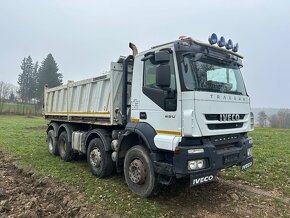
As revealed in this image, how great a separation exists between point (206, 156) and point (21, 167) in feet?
18.7

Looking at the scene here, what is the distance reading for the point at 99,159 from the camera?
21.4 feet

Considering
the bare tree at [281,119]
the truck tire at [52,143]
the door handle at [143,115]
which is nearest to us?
the door handle at [143,115]

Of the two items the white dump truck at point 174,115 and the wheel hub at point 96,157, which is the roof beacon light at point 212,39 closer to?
the white dump truck at point 174,115

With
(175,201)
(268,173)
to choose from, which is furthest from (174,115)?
(268,173)

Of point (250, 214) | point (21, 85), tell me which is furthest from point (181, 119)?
point (21, 85)

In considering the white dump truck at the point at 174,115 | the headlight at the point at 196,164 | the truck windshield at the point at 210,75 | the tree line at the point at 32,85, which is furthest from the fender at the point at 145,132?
the tree line at the point at 32,85

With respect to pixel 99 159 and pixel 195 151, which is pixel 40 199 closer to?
pixel 99 159

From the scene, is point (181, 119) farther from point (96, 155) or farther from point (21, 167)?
point (21, 167)

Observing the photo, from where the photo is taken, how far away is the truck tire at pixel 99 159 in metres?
6.33

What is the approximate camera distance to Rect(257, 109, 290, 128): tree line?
36125mm

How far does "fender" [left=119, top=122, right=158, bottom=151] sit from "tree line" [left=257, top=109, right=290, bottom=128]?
33.6 m

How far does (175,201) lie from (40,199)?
8.94 ft

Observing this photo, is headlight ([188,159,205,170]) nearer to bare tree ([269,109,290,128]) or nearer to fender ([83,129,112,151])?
fender ([83,129,112,151])

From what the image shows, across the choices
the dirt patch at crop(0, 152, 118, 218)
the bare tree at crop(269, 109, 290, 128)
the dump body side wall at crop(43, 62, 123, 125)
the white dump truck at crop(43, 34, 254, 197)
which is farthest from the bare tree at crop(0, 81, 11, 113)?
the white dump truck at crop(43, 34, 254, 197)
